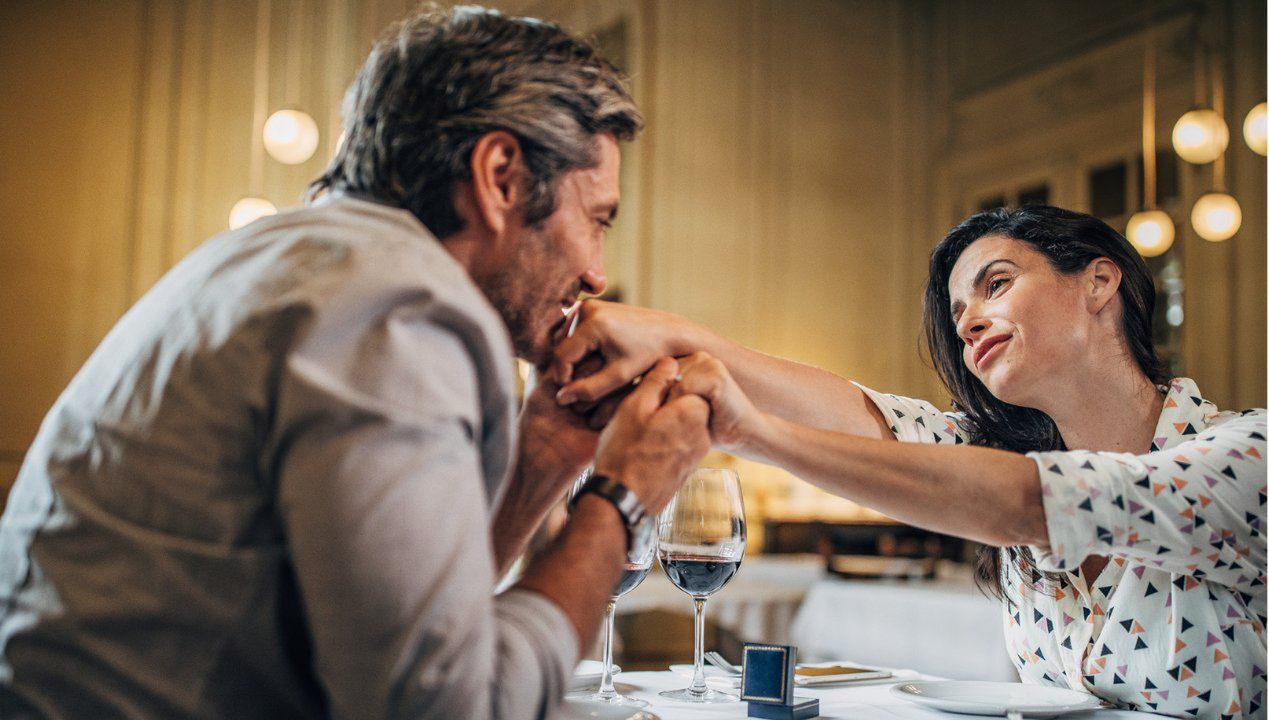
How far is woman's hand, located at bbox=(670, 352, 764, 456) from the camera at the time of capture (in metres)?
1.30

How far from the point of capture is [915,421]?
1868 mm

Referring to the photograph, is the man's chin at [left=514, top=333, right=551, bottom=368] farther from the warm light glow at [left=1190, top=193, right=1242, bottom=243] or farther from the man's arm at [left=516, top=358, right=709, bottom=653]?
the warm light glow at [left=1190, top=193, right=1242, bottom=243]

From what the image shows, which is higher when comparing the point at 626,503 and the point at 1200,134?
the point at 1200,134

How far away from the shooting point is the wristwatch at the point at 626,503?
0.94m

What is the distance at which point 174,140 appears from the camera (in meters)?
6.24

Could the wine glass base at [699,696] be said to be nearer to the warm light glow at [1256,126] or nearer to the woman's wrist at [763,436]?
the woman's wrist at [763,436]

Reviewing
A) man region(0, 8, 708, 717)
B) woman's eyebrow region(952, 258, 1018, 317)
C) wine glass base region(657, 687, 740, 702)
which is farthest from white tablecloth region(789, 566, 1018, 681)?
man region(0, 8, 708, 717)

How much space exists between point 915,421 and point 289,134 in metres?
3.52

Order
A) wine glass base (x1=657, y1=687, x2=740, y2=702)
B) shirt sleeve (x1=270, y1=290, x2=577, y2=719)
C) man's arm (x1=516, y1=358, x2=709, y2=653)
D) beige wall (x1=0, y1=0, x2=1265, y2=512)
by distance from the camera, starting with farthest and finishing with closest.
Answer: beige wall (x1=0, y1=0, x2=1265, y2=512) < wine glass base (x1=657, y1=687, x2=740, y2=702) < man's arm (x1=516, y1=358, x2=709, y2=653) < shirt sleeve (x1=270, y1=290, x2=577, y2=719)

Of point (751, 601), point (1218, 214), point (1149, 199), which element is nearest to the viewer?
point (1218, 214)

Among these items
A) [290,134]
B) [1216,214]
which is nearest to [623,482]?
[290,134]

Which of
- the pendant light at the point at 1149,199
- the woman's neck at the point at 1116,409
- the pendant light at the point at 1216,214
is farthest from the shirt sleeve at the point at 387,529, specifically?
the pendant light at the point at 1216,214

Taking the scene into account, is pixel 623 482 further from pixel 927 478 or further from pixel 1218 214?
pixel 1218 214

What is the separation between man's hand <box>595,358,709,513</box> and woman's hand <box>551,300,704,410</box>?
16cm
